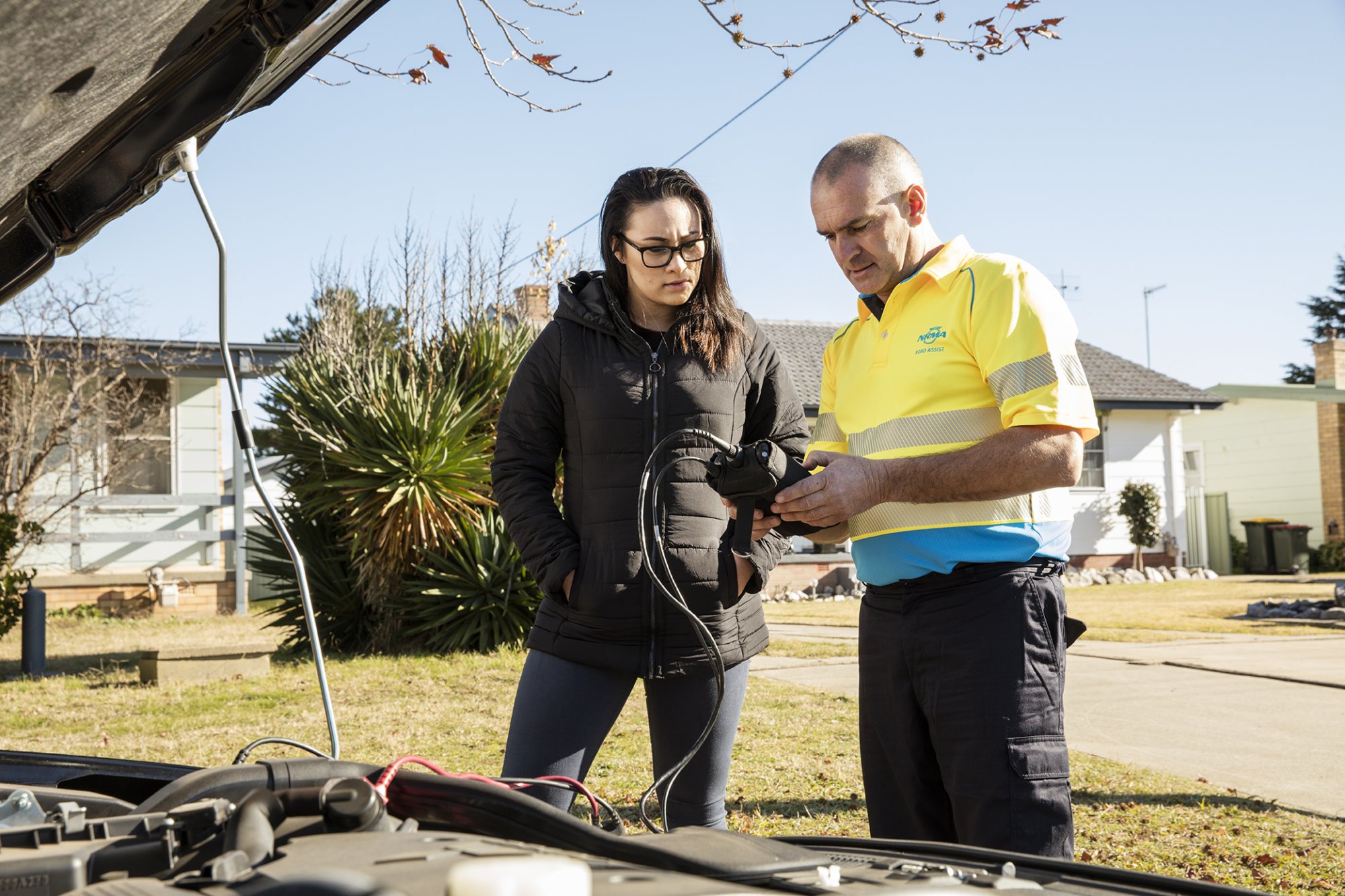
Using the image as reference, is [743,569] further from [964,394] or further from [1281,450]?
[1281,450]

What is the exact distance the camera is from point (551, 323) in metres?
2.96

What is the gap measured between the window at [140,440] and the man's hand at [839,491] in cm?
1481

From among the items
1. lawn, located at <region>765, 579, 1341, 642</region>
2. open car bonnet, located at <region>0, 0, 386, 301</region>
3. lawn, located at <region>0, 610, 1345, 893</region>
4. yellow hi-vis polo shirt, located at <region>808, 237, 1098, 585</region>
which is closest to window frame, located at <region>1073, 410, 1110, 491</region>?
lawn, located at <region>765, 579, 1341, 642</region>

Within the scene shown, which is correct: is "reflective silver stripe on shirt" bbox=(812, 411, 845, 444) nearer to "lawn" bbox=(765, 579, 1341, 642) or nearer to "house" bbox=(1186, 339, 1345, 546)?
"lawn" bbox=(765, 579, 1341, 642)

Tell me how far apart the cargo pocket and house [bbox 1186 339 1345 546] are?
25499 mm

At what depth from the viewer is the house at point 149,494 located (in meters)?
15.1

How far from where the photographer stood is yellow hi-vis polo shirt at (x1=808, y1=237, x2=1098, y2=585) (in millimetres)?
2172

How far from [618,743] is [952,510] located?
14.9ft

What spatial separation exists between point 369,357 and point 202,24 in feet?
29.2

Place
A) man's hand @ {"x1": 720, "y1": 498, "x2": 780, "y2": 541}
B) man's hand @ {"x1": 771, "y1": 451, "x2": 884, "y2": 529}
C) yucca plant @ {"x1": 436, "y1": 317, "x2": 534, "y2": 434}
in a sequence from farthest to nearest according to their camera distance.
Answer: yucca plant @ {"x1": 436, "y1": 317, "x2": 534, "y2": 434} < man's hand @ {"x1": 720, "y1": 498, "x2": 780, "y2": 541} < man's hand @ {"x1": 771, "y1": 451, "x2": 884, "y2": 529}

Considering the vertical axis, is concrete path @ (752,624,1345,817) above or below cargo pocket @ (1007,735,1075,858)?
below

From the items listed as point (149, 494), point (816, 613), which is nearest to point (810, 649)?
point (816, 613)

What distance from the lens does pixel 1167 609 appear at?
14.4 meters

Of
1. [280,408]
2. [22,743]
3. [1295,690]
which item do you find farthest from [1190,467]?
[22,743]
